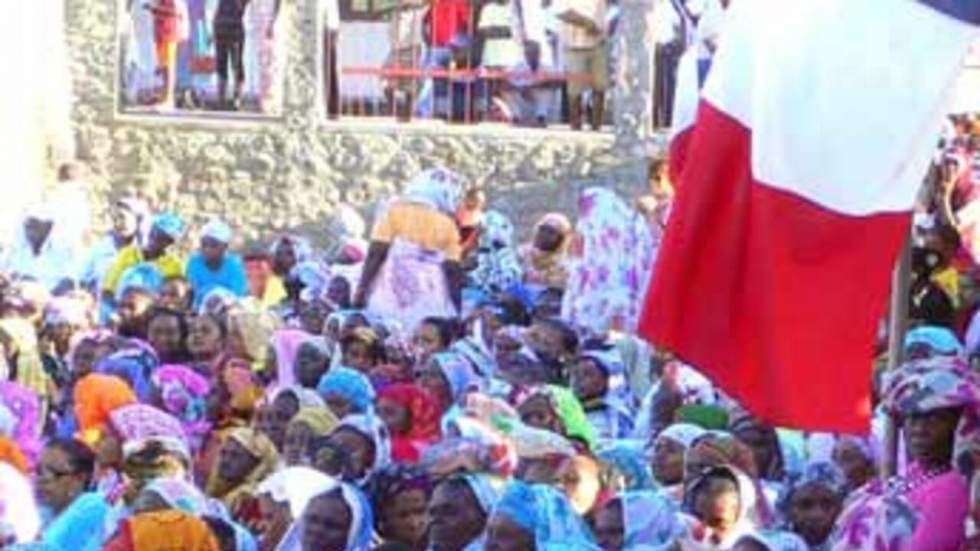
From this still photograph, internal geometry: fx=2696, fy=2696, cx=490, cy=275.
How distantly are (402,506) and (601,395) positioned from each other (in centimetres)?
239

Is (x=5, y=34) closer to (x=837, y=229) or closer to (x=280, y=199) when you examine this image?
(x=280, y=199)

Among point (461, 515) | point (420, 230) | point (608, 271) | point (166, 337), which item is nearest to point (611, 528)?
point (461, 515)

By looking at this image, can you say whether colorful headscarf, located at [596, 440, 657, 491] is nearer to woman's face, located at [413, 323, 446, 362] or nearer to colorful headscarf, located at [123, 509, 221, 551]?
colorful headscarf, located at [123, 509, 221, 551]

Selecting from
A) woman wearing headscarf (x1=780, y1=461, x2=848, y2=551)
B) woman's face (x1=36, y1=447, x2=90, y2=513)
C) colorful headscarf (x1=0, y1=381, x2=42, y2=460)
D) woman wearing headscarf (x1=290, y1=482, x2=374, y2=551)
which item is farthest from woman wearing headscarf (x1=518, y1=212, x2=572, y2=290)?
woman wearing headscarf (x1=290, y1=482, x2=374, y2=551)

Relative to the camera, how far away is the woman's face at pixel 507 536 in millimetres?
6957

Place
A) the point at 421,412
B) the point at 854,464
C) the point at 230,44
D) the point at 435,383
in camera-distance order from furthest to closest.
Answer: the point at 230,44 < the point at 435,383 < the point at 421,412 < the point at 854,464

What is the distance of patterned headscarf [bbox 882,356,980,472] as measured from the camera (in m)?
6.33

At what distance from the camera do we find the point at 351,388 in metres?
9.48

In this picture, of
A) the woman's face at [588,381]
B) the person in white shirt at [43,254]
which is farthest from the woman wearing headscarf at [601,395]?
the person in white shirt at [43,254]

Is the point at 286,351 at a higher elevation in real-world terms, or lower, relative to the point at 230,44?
lower

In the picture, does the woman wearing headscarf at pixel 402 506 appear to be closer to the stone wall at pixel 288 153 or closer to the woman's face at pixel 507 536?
the woman's face at pixel 507 536

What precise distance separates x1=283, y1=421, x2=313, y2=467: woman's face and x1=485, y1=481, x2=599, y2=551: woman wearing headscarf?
1.52 m

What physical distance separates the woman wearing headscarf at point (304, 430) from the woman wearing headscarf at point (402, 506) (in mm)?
740

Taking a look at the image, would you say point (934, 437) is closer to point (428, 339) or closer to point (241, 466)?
point (241, 466)
